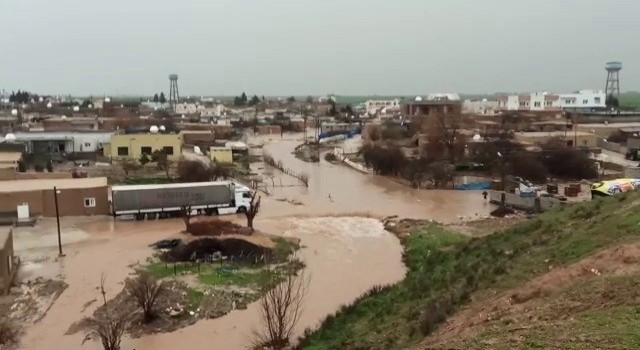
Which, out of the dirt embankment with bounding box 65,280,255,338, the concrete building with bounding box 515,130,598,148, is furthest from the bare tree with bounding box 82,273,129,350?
the concrete building with bounding box 515,130,598,148

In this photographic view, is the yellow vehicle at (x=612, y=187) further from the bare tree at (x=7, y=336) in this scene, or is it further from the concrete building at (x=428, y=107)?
the concrete building at (x=428, y=107)

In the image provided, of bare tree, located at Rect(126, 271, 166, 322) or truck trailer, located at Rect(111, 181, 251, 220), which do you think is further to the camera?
truck trailer, located at Rect(111, 181, 251, 220)

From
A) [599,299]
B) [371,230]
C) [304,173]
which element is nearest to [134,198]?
[371,230]

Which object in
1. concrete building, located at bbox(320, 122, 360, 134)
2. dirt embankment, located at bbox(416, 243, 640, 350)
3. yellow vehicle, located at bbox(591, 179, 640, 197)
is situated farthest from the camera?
concrete building, located at bbox(320, 122, 360, 134)

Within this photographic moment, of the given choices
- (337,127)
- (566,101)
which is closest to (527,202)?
(337,127)

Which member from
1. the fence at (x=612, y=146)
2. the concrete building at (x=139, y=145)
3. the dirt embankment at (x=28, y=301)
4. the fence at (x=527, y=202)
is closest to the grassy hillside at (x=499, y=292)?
the dirt embankment at (x=28, y=301)

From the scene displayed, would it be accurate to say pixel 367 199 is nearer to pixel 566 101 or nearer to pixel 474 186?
pixel 474 186

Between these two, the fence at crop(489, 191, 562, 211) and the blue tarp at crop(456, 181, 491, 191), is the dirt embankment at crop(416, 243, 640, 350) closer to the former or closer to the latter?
the fence at crop(489, 191, 562, 211)
